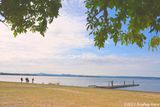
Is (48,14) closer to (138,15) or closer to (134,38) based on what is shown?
(134,38)

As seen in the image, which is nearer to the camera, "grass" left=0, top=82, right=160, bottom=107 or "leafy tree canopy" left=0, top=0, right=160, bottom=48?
"leafy tree canopy" left=0, top=0, right=160, bottom=48

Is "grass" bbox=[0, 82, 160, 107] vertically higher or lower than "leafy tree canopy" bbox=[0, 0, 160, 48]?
lower

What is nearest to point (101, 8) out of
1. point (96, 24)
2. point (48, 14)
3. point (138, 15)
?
point (96, 24)

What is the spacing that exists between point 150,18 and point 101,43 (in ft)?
4.16

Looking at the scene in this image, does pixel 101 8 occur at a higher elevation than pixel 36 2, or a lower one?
lower

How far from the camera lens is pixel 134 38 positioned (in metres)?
6.94

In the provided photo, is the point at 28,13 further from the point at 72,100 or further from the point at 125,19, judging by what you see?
the point at 72,100

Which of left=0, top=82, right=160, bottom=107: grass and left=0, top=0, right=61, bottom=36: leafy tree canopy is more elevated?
left=0, top=0, right=61, bottom=36: leafy tree canopy

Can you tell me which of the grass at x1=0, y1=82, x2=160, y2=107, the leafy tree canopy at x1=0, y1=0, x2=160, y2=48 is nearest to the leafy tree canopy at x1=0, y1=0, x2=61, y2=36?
the leafy tree canopy at x1=0, y1=0, x2=160, y2=48

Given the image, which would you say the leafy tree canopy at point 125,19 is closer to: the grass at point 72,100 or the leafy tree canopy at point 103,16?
the leafy tree canopy at point 103,16

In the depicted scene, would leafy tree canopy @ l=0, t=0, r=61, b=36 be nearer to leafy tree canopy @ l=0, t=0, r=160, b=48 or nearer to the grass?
leafy tree canopy @ l=0, t=0, r=160, b=48

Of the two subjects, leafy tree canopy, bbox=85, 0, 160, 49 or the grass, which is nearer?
leafy tree canopy, bbox=85, 0, 160, 49

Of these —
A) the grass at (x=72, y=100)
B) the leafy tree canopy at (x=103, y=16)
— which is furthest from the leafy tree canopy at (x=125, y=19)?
the grass at (x=72, y=100)

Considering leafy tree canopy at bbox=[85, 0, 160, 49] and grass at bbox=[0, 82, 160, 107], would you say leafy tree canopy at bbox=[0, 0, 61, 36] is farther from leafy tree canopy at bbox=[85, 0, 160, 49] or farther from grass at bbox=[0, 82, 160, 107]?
grass at bbox=[0, 82, 160, 107]
